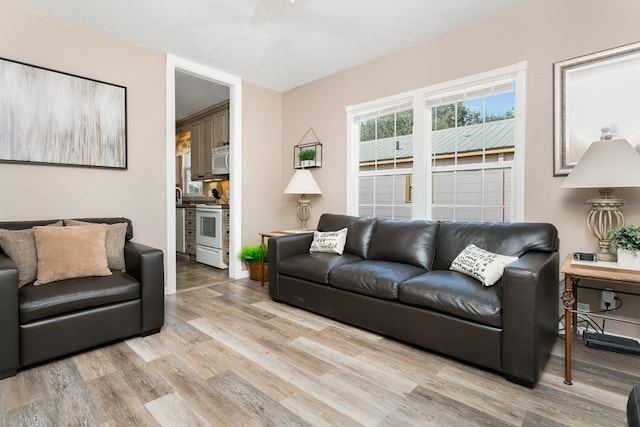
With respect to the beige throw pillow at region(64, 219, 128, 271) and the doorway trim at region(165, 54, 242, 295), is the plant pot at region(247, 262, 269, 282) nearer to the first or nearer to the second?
the doorway trim at region(165, 54, 242, 295)

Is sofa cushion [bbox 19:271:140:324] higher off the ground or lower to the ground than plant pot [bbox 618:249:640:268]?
lower

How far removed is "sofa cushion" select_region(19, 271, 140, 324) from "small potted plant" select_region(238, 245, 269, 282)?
5.23ft

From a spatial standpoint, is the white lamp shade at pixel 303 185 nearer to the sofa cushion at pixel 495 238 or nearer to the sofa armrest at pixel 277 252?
the sofa armrest at pixel 277 252

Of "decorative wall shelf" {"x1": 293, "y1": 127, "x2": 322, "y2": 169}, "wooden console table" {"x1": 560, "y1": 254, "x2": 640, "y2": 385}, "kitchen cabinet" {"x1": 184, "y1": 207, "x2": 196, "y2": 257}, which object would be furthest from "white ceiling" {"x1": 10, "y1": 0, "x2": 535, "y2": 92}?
"kitchen cabinet" {"x1": 184, "y1": 207, "x2": 196, "y2": 257}

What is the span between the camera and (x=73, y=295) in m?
1.98

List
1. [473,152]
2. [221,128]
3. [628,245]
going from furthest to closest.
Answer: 1. [221,128]
2. [473,152]
3. [628,245]

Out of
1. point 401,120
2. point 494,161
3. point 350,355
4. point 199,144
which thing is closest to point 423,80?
point 401,120

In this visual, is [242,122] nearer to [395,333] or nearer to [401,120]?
[401,120]

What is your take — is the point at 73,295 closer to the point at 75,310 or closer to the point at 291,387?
the point at 75,310

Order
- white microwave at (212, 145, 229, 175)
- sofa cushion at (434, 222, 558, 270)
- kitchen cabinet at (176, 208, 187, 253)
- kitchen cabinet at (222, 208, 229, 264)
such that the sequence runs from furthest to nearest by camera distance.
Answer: kitchen cabinet at (176, 208, 187, 253) → white microwave at (212, 145, 229, 175) → kitchen cabinet at (222, 208, 229, 264) → sofa cushion at (434, 222, 558, 270)

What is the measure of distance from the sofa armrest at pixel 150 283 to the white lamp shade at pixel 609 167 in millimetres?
2936

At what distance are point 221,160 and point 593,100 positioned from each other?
14.0ft

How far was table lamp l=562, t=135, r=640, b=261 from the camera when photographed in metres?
1.84

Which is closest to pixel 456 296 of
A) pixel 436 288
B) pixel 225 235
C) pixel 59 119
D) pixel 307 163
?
pixel 436 288
